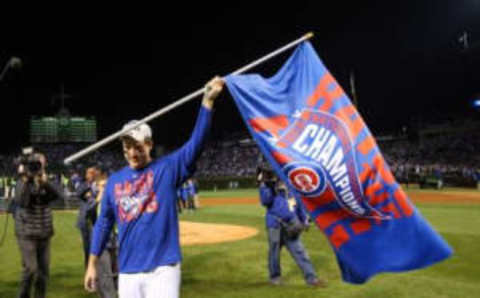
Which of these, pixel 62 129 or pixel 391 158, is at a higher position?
pixel 62 129

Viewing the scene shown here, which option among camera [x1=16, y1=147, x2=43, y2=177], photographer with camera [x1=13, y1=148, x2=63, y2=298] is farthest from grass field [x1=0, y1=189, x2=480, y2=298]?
camera [x1=16, y1=147, x2=43, y2=177]

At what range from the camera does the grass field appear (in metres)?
8.02

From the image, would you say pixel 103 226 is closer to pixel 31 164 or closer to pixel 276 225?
pixel 31 164

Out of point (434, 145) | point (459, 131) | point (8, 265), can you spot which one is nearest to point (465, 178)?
point (434, 145)

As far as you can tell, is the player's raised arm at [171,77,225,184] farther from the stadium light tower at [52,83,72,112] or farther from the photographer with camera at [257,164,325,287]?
the stadium light tower at [52,83,72,112]

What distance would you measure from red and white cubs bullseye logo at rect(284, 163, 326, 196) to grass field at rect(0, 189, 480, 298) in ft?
11.8

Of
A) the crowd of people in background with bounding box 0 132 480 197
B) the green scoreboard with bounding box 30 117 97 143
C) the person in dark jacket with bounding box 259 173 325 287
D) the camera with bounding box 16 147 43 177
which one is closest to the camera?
the camera with bounding box 16 147 43 177

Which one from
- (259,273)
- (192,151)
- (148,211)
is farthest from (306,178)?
(259,273)

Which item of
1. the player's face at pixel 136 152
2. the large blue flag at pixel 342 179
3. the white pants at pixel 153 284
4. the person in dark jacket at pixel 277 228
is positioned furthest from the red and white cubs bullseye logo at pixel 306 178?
the person in dark jacket at pixel 277 228

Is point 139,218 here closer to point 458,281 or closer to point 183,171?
point 183,171

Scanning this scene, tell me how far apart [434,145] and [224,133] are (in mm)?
35836

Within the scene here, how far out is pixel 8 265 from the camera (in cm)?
1086

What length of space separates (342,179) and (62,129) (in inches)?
2445

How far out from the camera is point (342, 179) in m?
4.64
